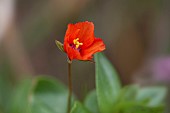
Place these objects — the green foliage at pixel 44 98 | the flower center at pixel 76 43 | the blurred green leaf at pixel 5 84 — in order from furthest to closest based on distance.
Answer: the blurred green leaf at pixel 5 84
the green foliage at pixel 44 98
the flower center at pixel 76 43

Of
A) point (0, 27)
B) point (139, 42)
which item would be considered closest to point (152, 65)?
point (139, 42)

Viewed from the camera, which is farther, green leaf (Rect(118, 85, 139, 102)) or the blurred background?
the blurred background

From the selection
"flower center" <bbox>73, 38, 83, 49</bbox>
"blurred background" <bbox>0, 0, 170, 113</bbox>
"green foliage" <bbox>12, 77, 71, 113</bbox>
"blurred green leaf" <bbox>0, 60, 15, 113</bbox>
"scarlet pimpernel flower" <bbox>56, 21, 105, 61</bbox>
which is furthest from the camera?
"blurred background" <bbox>0, 0, 170, 113</bbox>

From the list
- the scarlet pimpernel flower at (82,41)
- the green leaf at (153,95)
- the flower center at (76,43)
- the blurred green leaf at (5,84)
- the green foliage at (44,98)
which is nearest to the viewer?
the scarlet pimpernel flower at (82,41)

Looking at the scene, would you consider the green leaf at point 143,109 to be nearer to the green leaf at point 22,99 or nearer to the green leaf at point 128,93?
the green leaf at point 128,93

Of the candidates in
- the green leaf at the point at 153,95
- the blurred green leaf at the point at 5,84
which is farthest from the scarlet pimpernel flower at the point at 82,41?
the blurred green leaf at the point at 5,84

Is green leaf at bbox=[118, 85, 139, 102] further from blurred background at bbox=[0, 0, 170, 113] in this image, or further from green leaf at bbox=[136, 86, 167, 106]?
blurred background at bbox=[0, 0, 170, 113]

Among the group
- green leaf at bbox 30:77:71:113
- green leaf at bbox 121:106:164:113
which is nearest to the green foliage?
green leaf at bbox 30:77:71:113

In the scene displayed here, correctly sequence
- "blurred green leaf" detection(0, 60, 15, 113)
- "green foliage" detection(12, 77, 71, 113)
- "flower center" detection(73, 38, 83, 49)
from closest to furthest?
"flower center" detection(73, 38, 83, 49)
"green foliage" detection(12, 77, 71, 113)
"blurred green leaf" detection(0, 60, 15, 113)
